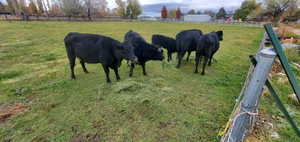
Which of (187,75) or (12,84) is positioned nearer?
(12,84)

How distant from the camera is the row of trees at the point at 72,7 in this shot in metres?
35.3

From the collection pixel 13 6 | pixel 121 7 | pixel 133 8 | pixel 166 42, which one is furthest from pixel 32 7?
pixel 166 42

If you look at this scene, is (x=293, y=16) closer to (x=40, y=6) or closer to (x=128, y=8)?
(x=128, y=8)

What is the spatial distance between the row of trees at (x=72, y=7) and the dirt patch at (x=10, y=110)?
39499mm

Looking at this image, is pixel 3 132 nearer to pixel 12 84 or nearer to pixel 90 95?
pixel 90 95

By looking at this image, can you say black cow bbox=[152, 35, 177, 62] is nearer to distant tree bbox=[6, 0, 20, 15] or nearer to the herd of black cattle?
the herd of black cattle

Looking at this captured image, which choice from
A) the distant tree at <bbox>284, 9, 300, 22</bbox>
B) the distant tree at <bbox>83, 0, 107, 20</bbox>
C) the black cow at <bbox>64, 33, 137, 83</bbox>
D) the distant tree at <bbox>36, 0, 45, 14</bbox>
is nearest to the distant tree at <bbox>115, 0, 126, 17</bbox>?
the distant tree at <bbox>83, 0, 107, 20</bbox>

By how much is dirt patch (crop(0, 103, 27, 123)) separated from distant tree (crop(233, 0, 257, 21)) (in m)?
48.7

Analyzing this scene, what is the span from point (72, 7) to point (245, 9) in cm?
4802

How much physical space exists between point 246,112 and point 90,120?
243 cm

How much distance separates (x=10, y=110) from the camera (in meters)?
2.71

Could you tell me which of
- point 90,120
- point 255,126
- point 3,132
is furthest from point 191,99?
point 3,132

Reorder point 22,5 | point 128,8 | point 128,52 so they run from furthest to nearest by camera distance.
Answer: point 128,8
point 22,5
point 128,52

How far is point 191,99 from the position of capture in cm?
313
